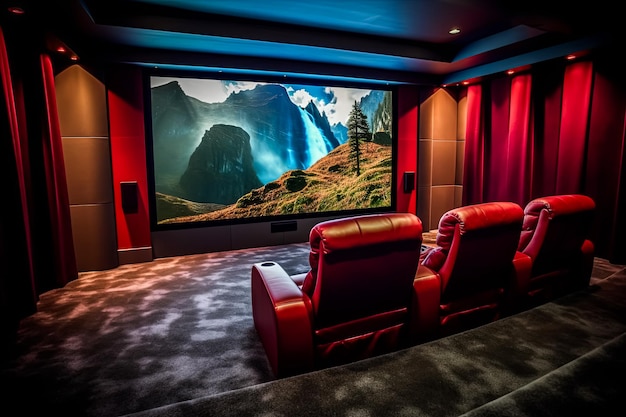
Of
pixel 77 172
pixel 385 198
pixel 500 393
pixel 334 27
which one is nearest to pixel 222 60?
pixel 334 27

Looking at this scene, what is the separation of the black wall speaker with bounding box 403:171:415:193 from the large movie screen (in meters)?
0.23

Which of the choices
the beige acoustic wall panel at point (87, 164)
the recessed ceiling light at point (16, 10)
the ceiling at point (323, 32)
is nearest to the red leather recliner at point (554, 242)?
the ceiling at point (323, 32)

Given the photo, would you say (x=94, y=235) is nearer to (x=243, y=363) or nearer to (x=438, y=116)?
(x=243, y=363)

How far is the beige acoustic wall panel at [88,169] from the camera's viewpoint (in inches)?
160

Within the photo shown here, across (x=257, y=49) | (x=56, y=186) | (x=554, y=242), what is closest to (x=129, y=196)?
(x=56, y=186)

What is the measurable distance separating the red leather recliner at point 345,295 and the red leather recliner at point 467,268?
20cm

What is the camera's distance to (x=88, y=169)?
4145mm

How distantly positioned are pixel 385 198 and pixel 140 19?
4.34 meters

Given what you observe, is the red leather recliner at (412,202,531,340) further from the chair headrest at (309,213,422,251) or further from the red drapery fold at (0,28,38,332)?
the red drapery fold at (0,28,38,332)

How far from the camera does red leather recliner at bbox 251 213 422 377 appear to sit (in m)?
1.67

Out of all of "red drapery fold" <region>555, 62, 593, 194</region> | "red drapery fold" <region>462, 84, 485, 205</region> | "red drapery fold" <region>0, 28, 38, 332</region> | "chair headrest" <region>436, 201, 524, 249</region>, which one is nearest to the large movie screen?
"red drapery fold" <region>462, 84, 485, 205</region>

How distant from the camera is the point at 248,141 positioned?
5219 mm

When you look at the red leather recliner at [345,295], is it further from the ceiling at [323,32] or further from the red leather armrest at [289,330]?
the ceiling at [323,32]

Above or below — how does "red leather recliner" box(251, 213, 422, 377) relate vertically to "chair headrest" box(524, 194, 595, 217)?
below
